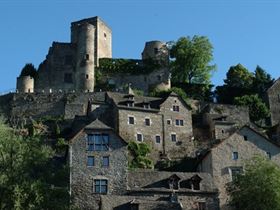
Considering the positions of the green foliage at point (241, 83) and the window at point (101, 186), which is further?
the green foliage at point (241, 83)

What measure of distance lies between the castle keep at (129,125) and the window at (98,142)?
9 centimetres

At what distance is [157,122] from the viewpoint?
2985 inches

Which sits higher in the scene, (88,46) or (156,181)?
(88,46)

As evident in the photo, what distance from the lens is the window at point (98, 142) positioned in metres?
58.9

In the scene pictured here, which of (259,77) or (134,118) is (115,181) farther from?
(259,77)

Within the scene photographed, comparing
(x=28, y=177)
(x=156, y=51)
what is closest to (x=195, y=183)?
(x=28, y=177)

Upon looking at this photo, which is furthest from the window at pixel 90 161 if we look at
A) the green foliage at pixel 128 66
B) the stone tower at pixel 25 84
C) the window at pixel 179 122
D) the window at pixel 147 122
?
the green foliage at pixel 128 66

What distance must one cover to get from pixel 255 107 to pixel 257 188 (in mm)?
34105

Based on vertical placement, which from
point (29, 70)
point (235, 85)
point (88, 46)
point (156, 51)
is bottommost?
point (235, 85)

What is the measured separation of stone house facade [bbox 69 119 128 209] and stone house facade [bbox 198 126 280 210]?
9062mm

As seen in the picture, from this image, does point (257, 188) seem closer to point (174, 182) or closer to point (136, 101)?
point (174, 182)

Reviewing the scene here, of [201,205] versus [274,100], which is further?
[274,100]

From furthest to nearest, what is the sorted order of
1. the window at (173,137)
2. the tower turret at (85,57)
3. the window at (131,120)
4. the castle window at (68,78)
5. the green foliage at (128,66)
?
the green foliage at (128,66)
the castle window at (68,78)
the tower turret at (85,57)
the window at (173,137)
the window at (131,120)

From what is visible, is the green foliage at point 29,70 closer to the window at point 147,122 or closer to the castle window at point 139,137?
the window at point 147,122
